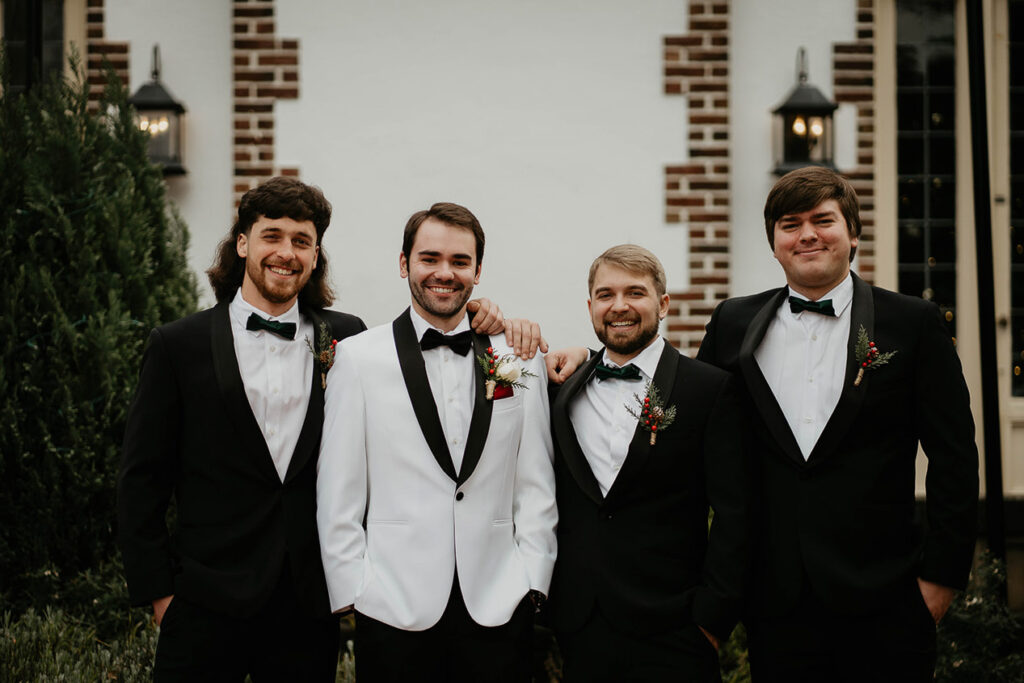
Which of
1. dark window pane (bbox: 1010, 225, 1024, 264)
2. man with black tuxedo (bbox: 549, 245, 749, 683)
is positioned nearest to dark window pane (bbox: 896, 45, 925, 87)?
dark window pane (bbox: 1010, 225, 1024, 264)

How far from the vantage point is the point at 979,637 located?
381 centimetres

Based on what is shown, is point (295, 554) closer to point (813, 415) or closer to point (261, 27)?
point (813, 415)

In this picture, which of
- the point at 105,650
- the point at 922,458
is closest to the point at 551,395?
the point at 105,650

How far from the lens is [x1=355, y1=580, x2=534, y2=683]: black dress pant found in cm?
247

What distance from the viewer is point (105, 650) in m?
3.51

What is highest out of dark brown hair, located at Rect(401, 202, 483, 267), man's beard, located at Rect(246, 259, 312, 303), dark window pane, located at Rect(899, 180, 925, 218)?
dark window pane, located at Rect(899, 180, 925, 218)

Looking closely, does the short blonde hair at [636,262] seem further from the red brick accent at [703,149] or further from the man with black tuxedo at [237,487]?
the red brick accent at [703,149]

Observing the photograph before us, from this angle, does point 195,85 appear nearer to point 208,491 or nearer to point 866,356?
point 208,491

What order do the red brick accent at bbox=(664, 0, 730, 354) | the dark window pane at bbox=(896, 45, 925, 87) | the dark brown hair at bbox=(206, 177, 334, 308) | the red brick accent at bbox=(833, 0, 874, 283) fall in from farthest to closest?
the dark window pane at bbox=(896, 45, 925, 87), the red brick accent at bbox=(833, 0, 874, 283), the red brick accent at bbox=(664, 0, 730, 354), the dark brown hair at bbox=(206, 177, 334, 308)

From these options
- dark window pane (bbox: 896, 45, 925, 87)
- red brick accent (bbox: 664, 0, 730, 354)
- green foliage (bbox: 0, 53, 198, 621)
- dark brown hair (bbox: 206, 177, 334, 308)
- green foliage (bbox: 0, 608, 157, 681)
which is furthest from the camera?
dark window pane (bbox: 896, 45, 925, 87)

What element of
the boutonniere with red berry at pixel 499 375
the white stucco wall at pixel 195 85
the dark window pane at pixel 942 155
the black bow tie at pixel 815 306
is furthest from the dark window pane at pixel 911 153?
the white stucco wall at pixel 195 85

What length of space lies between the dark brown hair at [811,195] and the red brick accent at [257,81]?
3536 millimetres

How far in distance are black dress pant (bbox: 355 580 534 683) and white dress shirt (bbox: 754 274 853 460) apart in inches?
42.2

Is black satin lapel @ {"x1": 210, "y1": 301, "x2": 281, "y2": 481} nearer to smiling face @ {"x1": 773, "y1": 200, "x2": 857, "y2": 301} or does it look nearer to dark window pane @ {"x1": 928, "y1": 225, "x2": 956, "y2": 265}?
smiling face @ {"x1": 773, "y1": 200, "x2": 857, "y2": 301}
